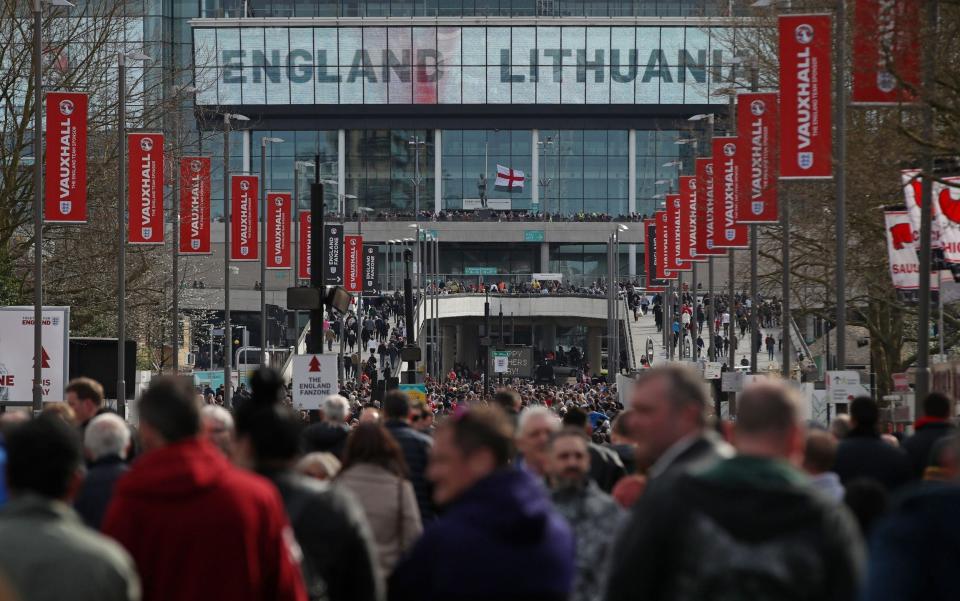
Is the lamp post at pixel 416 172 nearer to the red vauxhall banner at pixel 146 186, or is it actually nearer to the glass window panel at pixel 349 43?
the glass window panel at pixel 349 43

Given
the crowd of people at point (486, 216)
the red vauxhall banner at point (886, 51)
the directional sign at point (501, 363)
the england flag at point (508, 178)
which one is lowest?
the directional sign at point (501, 363)

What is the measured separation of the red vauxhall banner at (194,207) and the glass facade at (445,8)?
2744 inches

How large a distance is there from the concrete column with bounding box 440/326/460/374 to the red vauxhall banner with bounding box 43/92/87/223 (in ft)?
240

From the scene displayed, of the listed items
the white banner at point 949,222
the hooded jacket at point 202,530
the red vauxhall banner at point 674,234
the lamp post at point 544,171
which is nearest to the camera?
the hooded jacket at point 202,530

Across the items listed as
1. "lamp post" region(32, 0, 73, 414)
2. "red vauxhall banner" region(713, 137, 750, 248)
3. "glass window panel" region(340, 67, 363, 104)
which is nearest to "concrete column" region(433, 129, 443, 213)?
"glass window panel" region(340, 67, 363, 104)

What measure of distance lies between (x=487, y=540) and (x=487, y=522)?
2.8 inches

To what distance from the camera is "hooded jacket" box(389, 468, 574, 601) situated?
5.94 metres

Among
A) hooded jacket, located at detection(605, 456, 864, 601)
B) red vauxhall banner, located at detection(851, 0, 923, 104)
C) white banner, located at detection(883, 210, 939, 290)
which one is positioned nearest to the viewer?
hooded jacket, located at detection(605, 456, 864, 601)

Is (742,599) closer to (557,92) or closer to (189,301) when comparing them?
(189,301)

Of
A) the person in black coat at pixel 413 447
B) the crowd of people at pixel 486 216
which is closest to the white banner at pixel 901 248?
the person in black coat at pixel 413 447

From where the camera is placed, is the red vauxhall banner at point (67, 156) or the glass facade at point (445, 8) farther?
the glass facade at point (445, 8)

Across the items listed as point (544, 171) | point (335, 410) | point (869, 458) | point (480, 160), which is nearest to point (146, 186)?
point (335, 410)

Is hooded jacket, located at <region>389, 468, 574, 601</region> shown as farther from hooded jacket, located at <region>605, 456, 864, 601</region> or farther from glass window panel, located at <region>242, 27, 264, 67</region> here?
glass window panel, located at <region>242, 27, 264, 67</region>

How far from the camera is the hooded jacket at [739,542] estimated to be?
5.05 metres
